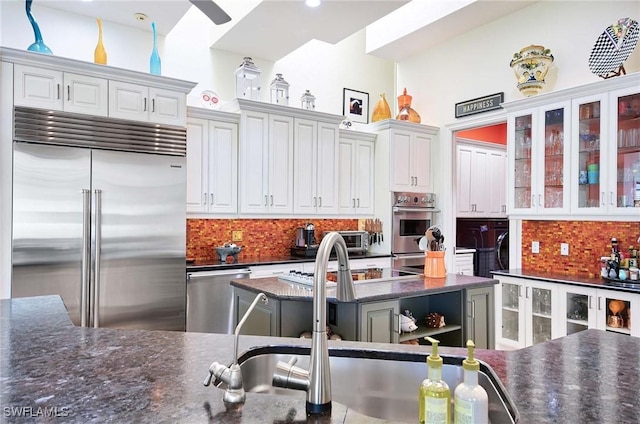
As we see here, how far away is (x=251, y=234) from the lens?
4.68 meters

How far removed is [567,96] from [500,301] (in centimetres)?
199

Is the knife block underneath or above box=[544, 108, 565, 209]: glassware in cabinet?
underneath

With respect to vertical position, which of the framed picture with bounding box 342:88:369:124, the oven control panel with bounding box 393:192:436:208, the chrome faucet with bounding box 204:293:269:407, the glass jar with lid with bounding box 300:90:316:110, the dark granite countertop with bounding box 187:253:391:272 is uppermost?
the framed picture with bounding box 342:88:369:124

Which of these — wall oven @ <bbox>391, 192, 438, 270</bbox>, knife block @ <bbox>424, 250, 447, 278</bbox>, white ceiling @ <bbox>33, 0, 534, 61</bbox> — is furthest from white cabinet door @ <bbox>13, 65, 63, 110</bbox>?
wall oven @ <bbox>391, 192, 438, 270</bbox>

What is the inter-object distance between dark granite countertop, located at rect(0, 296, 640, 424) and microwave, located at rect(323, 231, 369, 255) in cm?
333

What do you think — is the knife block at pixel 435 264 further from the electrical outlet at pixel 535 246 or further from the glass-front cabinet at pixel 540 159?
the electrical outlet at pixel 535 246

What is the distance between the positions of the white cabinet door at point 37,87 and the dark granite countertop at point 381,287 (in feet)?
6.46

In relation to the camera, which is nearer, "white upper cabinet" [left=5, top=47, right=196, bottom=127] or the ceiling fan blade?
the ceiling fan blade

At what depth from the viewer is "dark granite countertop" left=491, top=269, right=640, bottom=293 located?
3.17 m

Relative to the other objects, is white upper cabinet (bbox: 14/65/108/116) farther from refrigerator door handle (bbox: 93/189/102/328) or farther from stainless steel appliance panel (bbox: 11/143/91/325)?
refrigerator door handle (bbox: 93/189/102/328)

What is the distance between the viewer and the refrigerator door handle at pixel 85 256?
10.2 ft

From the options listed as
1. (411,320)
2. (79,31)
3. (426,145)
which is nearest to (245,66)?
(79,31)

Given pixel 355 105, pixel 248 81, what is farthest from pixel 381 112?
pixel 248 81

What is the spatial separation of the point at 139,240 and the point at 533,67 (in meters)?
3.95
